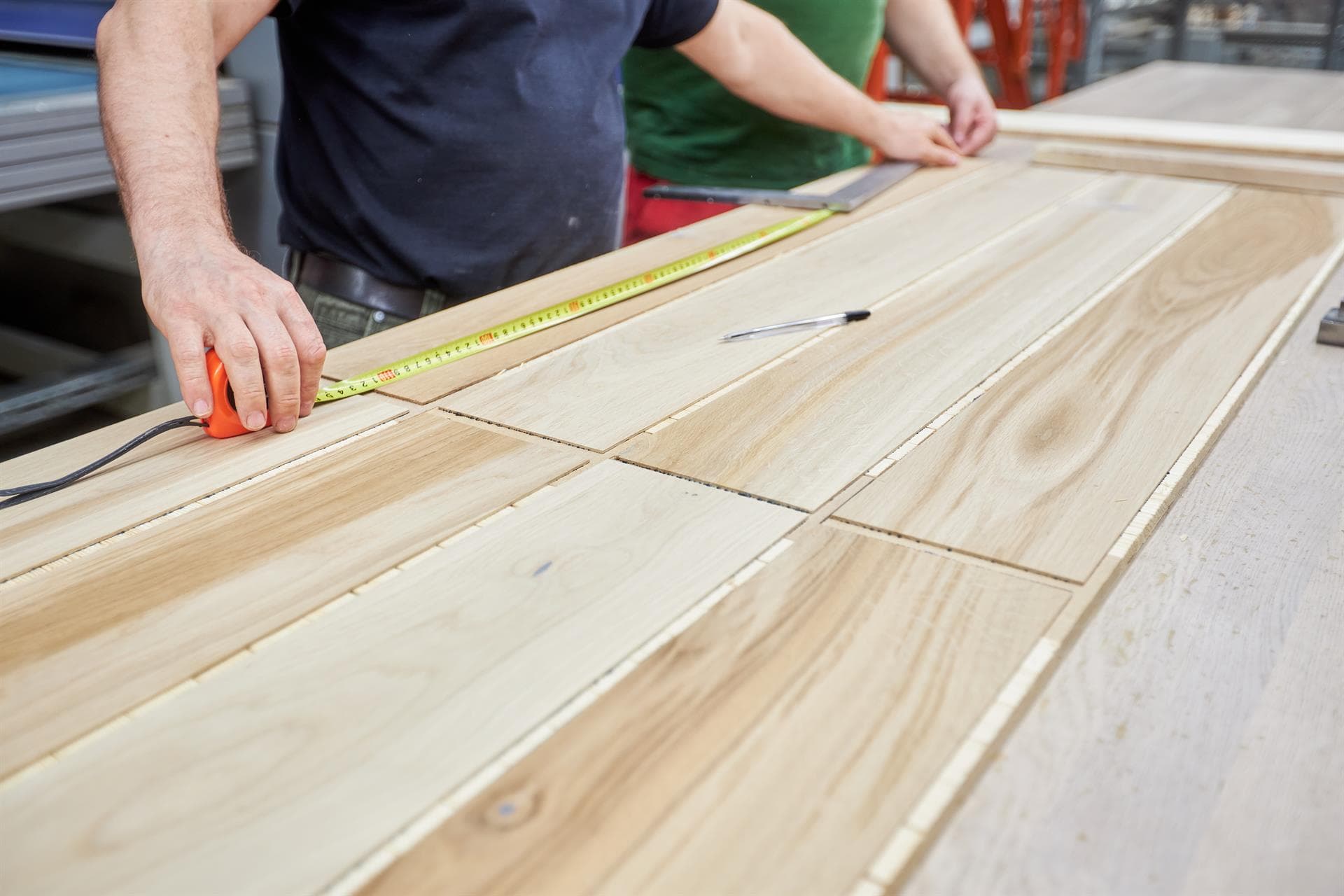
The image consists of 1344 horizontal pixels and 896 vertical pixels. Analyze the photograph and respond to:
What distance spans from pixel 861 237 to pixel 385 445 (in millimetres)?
918

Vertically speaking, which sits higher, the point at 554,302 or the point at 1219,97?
the point at 1219,97

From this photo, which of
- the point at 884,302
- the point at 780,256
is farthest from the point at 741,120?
the point at 884,302

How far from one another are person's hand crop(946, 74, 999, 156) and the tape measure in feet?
2.27

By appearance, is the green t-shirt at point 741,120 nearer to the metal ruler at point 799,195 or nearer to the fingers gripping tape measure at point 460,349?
the metal ruler at point 799,195

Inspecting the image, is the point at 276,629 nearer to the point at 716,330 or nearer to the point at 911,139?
the point at 716,330

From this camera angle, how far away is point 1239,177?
6.50 feet

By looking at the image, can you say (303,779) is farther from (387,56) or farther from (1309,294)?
(1309,294)

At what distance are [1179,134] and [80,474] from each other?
2.28 m

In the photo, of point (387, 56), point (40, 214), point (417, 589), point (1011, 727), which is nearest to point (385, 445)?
point (417, 589)

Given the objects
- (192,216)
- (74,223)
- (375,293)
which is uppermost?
(192,216)

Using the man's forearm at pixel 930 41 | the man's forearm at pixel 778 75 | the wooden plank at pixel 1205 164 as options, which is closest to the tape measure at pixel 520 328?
the man's forearm at pixel 778 75

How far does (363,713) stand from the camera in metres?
0.66

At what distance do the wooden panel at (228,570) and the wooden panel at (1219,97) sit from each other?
2332mm

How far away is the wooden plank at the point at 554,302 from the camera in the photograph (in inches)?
47.5
